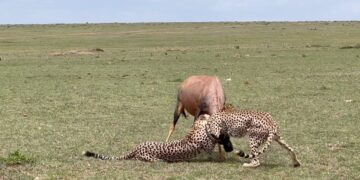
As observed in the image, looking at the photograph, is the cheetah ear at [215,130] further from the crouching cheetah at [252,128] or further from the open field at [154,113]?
the open field at [154,113]

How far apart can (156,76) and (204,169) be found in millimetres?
16986

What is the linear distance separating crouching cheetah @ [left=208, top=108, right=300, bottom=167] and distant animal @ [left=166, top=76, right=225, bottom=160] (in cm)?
82

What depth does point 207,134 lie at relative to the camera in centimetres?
1024

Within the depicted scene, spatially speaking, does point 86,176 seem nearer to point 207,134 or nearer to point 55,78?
point 207,134

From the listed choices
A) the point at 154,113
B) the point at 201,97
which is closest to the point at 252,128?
the point at 201,97

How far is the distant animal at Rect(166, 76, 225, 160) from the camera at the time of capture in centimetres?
1145

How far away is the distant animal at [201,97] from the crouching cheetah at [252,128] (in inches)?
32.1

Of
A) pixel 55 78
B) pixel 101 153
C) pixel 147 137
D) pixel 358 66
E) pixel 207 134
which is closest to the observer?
pixel 207 134

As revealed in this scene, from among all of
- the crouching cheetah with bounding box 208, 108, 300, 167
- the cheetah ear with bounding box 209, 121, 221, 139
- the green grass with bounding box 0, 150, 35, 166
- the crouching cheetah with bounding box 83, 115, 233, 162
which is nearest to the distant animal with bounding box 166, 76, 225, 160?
the crouching cheetah with bounding box 83, 115, 233, 162

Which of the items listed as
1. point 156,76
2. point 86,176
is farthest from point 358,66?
point 86,176

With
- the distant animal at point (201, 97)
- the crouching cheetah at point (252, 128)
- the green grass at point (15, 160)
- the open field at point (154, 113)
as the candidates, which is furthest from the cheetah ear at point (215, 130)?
the green grass at point (15, 160)

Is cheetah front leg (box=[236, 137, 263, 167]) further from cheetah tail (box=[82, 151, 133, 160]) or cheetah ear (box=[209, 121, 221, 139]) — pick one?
cheetah tail (box=[82, 151, 133, 160])

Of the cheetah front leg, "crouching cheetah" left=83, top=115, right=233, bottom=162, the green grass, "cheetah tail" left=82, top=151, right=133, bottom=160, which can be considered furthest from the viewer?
"cheetah tail" left=82, top=151, right=133, bottom=160

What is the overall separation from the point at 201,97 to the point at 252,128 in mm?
1974
